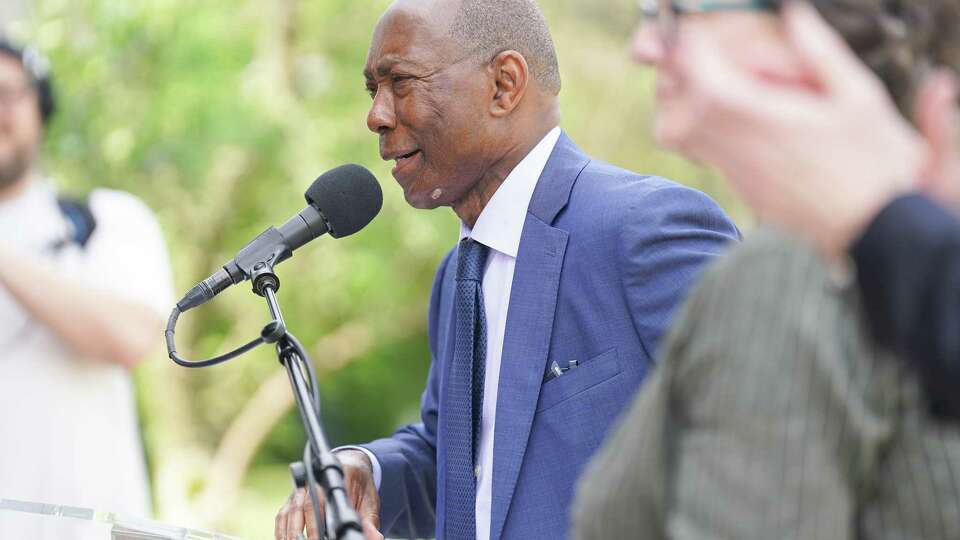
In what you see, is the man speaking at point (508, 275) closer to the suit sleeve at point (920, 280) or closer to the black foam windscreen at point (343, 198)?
the black foam windscreen at point (343, 198)

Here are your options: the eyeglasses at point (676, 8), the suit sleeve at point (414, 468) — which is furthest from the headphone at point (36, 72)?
the eyeglasses at point (676, 8)

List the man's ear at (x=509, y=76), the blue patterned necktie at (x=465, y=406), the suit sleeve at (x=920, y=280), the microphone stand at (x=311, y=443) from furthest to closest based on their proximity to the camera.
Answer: the man's ear at (x=509, y=76), the blue patterned necktie at (x=465, y=406), the microphone stand at (x=311, y=443), the suit sleeve at (x=920, y=280)

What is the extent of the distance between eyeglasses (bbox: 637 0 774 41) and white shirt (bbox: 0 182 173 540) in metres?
2.62

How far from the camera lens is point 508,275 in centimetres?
265

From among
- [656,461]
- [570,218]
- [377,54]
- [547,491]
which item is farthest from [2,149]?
[656,461]

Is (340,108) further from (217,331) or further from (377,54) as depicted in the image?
(377,54)

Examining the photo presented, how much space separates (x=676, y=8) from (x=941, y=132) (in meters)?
0.30

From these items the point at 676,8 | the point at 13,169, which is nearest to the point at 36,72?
the point at 13,169

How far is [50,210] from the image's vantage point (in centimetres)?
373

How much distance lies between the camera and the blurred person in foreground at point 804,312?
3.67ft

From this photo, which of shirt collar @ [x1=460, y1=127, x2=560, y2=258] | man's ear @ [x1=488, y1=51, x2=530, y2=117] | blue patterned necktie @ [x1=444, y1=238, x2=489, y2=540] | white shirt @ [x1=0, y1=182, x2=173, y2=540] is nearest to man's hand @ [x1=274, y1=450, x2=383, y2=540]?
blue patterned necktie @ [x1=444, y1=238, x2=489, y2=540]

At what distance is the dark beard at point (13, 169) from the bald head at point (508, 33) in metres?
1.68

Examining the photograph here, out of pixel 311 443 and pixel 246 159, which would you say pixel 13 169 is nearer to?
pixel 311 443

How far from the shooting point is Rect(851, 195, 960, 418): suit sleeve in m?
1.06
